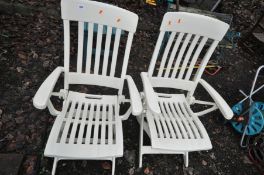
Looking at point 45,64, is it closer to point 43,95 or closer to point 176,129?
point 43,95

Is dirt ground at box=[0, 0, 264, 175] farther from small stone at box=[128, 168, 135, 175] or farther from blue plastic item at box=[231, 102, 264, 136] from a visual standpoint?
blue plastic item at box=[231, 102, 264, 136]

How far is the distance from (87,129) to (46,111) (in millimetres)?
1134

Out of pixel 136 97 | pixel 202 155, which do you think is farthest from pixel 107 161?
pixel 202 155

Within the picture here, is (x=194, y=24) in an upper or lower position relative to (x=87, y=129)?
upper

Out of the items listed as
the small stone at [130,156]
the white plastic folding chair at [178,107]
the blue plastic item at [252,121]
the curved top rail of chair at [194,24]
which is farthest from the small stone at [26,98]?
the blue plastic item at [252,121]

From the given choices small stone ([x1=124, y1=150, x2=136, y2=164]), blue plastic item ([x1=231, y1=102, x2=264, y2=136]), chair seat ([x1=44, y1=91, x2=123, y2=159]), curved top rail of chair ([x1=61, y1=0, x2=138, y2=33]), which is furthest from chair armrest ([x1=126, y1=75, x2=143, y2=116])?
blue plastic item ([x1=231, y1=102, x2=264, y2=136])

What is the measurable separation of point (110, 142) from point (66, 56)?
982mm

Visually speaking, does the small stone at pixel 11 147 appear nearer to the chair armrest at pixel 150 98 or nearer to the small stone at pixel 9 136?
the small stone at pixel 9 136

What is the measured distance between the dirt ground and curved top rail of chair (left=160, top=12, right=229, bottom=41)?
60.2 inches

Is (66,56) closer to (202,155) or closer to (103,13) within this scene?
(103,13)

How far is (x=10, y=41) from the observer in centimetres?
399

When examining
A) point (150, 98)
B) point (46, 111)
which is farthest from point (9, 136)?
point (150, 98)

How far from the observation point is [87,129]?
7.77 feet

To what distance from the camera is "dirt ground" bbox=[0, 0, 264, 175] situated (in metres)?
2.84
